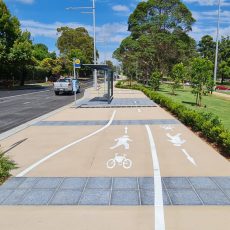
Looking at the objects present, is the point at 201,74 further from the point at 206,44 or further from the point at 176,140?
the point at 206,44

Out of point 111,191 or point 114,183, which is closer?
point 111,191

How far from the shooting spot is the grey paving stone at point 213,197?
5.55 metres

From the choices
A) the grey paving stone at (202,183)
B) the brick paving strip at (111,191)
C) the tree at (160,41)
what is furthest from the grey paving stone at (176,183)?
the tree at (160,41)

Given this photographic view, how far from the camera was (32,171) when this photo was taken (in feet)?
24.3

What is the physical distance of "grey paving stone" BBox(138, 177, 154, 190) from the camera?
20.6 ft

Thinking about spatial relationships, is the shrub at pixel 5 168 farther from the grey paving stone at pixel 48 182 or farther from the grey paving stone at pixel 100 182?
the grey paving stone at pixel 100 182

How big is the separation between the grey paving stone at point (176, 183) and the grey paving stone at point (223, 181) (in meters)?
0.67

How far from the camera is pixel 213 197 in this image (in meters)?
5.77

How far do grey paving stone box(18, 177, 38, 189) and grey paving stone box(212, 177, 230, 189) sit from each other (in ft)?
13.2

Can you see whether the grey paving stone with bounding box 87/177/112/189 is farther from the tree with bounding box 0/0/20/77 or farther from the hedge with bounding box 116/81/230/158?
Answer: the tree with bounding box 0/0/20/77

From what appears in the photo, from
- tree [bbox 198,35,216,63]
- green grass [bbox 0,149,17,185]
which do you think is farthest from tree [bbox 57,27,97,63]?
green grass [bbox 0,149,17,185]

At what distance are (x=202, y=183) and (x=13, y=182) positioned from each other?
163 inches

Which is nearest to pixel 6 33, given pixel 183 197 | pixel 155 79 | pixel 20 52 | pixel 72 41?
pixel 20 52
